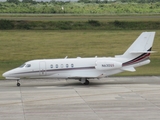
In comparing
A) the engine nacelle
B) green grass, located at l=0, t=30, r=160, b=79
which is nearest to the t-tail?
the engine nacelle

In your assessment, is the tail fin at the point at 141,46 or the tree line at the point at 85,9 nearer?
the tail fin at the point at 141,46

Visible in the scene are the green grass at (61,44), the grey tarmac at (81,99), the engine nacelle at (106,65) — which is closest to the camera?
the grey tarmac at (81,99)

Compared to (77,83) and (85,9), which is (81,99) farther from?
(85,9)

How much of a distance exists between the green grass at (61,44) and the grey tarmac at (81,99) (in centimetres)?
1409

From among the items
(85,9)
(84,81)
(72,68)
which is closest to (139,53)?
(84,81)

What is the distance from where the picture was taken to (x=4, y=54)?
5841 centimetres

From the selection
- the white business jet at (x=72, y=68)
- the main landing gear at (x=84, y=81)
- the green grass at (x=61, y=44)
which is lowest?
the green grass at (x=61, y=44)

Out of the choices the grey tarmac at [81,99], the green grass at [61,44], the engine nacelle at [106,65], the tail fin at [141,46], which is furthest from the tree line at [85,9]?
the engine nacelle at [106,65]

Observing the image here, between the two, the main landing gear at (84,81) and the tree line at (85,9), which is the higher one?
the main landing gear at (84,81)

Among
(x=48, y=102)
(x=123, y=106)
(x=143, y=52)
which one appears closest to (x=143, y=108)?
(x=123, y=106)

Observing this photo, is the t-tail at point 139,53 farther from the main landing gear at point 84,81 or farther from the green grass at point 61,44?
the green grass at point 61,44

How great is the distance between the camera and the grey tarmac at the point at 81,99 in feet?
84.9

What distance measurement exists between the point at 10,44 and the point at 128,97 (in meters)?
34.0

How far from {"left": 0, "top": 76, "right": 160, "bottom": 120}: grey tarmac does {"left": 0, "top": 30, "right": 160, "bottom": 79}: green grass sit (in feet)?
46.2
